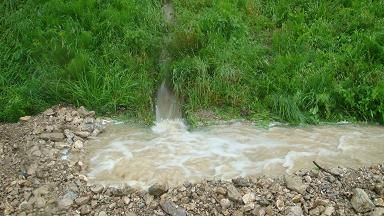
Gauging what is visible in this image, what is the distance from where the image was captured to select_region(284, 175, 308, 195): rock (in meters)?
5.41

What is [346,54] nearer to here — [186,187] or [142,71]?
[142,71]

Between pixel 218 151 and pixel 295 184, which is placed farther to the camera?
pixel 218 151

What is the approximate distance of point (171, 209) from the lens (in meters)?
5.25

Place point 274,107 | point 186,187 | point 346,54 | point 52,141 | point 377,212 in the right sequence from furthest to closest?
point 346,54 < point 274,107 < point 52,141 < point 186,187 < point 377,212

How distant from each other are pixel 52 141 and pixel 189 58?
9.14 feet

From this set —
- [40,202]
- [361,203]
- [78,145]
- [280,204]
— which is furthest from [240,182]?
[78,145]

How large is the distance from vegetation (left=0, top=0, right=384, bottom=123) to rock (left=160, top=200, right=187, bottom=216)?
248 centimetres

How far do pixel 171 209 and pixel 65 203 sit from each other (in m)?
1.23

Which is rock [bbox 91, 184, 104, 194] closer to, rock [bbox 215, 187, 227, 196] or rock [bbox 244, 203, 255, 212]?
rock [bbox 215, 187, 227, 196]

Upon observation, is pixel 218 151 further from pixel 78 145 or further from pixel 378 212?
pixel 378 212

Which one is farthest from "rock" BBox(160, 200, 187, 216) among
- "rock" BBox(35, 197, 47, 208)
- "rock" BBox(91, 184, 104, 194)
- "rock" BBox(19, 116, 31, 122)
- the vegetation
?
"rock" BBox(19, 116, 31, 122)

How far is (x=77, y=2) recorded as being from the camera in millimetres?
8969

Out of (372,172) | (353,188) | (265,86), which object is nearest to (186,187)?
(353,188)

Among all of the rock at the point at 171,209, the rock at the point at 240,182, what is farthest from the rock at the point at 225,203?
the rock at the point at 171,209
